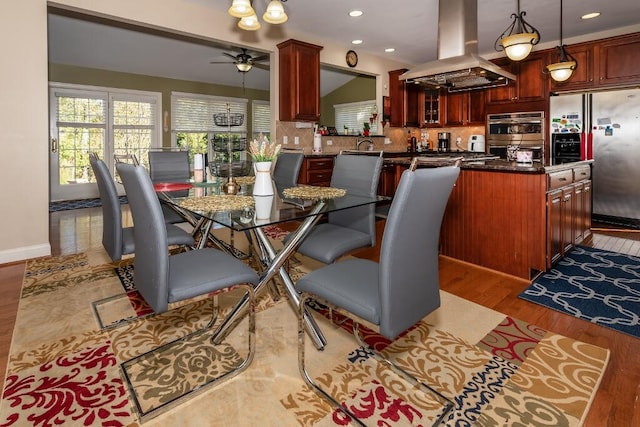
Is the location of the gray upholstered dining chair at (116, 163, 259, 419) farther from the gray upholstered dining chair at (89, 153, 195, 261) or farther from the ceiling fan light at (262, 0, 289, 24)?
the ceiling fan light at (262, 0, 289, 24)

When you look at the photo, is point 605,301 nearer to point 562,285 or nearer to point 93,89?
point 562,285

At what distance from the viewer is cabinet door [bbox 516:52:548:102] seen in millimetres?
5254

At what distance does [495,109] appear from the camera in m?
5.84

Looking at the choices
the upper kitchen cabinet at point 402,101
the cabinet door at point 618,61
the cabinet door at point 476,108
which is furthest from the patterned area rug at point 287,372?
the upper kitchen cabinet at point 402,101

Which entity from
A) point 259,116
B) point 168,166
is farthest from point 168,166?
point 259,116

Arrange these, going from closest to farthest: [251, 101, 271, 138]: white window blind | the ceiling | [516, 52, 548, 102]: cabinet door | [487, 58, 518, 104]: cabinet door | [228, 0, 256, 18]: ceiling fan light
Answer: [228, 0, 256, 18]: ceiling fan light
the ceiling
[516, 52, 548, 102]: cabinet door
[487, 58, 518, 104]: cabinet door
[251, 101, 271, 138]: white window blind

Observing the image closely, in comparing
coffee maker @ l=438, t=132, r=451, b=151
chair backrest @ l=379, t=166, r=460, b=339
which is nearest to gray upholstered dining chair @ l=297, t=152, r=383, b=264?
chair backrest @ l=379, t=166, r=460, b=339

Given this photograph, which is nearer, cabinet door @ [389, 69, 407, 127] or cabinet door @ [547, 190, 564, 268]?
cabinet door @ [547, 190, 564, 268]

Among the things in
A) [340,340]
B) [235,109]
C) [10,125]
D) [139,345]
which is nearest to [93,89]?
[235,109]

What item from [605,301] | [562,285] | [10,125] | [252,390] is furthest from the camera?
[10,125]

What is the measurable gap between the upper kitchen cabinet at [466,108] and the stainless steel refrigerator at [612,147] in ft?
4.70

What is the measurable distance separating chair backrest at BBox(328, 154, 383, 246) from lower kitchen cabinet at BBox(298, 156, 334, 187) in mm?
2166

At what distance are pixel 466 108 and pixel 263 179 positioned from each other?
17.3 ft

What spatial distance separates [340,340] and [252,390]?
1.88 feet
